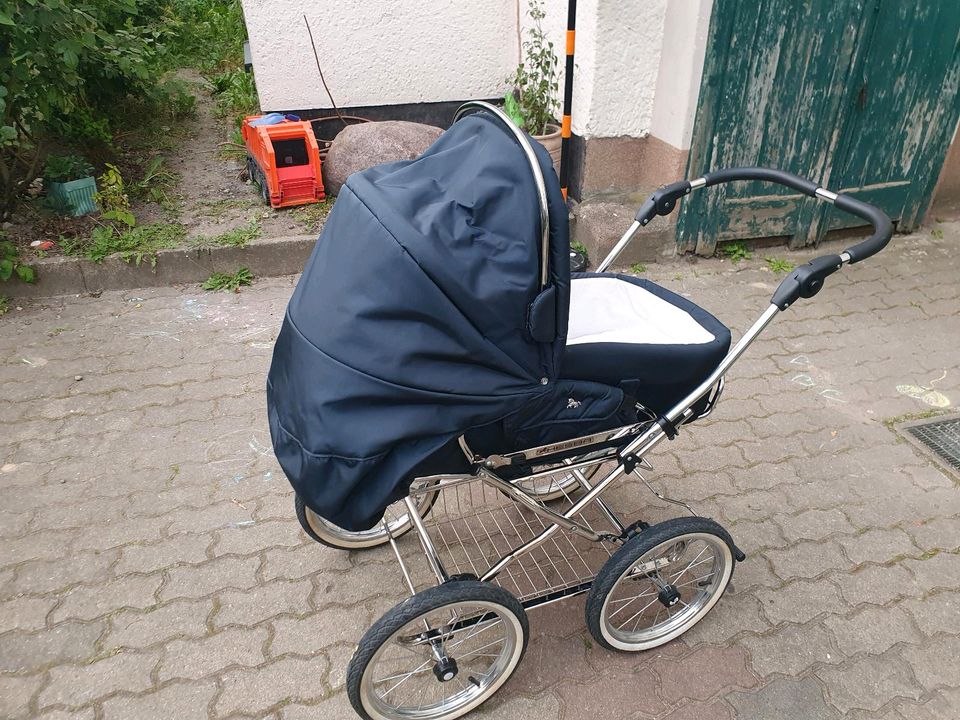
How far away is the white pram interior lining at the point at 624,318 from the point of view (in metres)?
2.05

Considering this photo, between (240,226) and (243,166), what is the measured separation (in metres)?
1.06

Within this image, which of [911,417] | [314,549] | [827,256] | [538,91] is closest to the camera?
[827,256]

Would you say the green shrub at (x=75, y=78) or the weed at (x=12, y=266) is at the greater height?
the green shrub at (x=75, y=78)

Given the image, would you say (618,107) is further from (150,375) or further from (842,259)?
(150,375)

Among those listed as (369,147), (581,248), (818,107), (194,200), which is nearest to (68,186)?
(194,200)

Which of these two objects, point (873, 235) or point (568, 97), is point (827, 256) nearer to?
point (873, 235)

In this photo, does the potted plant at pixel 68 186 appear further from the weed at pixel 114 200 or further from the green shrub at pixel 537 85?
the green shrub at pixel 537 85

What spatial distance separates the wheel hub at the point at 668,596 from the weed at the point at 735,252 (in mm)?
3153

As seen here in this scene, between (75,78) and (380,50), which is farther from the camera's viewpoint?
(380,50)

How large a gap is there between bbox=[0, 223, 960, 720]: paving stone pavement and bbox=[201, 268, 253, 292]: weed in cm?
30

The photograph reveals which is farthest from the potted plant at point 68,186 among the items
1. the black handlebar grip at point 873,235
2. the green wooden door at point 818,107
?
the black handlebar grip at point 873,235

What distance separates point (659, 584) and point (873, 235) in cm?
122

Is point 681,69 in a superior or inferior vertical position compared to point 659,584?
superior

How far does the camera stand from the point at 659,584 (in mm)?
2254
